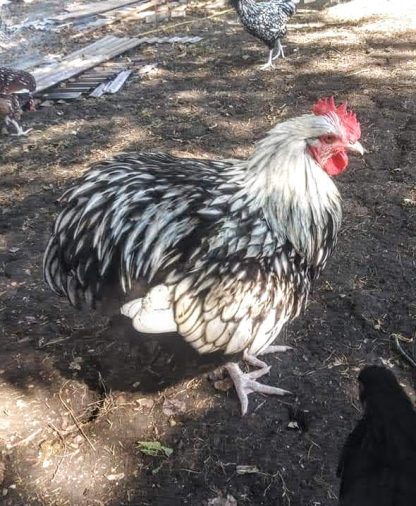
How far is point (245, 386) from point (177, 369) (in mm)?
449

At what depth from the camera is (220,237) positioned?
8.75 ft

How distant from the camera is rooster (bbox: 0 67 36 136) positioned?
6438mm

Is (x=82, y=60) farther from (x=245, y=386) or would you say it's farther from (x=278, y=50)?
(x=245, y=386)

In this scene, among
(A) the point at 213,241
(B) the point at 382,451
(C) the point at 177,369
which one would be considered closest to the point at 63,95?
(C) the point at 177,369

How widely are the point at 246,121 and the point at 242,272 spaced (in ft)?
13.8

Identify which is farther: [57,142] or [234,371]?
[57,142]

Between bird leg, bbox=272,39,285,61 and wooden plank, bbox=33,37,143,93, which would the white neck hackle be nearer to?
wooden plank, bbox=33,37,143,93

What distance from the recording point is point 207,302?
8.60 feet

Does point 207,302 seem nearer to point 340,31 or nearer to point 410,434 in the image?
point 410,434

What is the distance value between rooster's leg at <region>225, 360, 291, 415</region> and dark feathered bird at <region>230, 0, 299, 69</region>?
20.2 feet

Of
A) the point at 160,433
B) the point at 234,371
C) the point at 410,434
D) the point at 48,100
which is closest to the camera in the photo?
the point at 410,434

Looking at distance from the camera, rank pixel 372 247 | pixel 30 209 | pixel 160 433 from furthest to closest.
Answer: pixel 30 209
pixel 372 247
pixel 160 433

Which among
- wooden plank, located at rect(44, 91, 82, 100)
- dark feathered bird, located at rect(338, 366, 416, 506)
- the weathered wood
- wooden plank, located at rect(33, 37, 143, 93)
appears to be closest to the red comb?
dark feathered bird, located at rect(338, 366, 416, 506)

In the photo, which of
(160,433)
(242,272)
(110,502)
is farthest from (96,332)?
(242,272)
